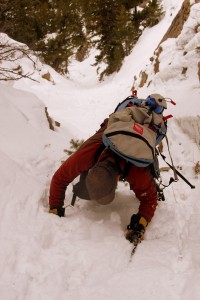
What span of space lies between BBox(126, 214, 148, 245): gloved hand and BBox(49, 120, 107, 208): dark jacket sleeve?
72cm

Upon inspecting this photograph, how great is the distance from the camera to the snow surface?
8.38 ft

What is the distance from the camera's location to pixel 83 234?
3.25 metres

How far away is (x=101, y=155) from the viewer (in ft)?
10.4

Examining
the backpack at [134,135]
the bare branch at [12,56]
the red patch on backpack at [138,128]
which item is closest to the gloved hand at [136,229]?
the backpack at [134,135]

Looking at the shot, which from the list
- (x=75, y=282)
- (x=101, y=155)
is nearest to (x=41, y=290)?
(x=75, y=282)

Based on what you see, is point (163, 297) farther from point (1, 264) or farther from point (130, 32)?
point (130, 32)

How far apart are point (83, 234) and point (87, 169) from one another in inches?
A: 25.5

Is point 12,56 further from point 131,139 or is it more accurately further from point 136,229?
point 136,229

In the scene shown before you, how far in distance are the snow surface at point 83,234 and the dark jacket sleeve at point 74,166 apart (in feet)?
0.72

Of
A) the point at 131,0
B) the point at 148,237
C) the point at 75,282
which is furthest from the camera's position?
the point at 131,0

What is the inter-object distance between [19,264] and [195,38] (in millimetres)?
7588

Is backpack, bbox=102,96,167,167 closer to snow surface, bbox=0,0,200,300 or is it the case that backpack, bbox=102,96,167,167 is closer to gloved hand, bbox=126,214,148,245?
gloved hand, bbox=126,214,148,245

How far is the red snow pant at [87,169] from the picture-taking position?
327 centimetres

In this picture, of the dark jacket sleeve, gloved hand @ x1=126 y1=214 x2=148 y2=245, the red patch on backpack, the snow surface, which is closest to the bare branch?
the snow surface
